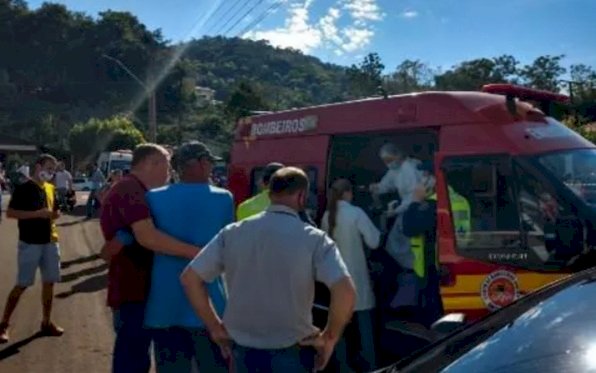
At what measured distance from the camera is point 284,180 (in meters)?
4.11

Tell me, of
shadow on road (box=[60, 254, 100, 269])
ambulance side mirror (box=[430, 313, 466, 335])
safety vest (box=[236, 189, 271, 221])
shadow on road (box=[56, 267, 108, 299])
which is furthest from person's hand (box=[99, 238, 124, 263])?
shadow on road (box=[60, 254, 100, 269])

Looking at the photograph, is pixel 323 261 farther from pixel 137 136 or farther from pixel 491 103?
pixel 137 136

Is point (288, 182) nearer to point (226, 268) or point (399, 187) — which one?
point (226, 268)

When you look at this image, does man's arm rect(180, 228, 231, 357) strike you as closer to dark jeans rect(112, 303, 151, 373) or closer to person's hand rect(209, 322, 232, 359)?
person's hand rect(209, 322, 232, 359)

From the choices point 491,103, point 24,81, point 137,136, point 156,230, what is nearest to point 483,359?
point 156,230

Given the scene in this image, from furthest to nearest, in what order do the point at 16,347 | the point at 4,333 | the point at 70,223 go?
the point at 70,223
the point at 4,333
the point at 16,347

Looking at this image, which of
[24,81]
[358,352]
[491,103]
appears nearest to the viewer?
[491,103]

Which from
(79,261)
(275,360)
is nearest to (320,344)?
(275,360)

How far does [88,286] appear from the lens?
459 inches

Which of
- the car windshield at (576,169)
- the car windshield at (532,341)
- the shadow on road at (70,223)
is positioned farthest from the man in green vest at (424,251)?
the shadow on road at (70,223)

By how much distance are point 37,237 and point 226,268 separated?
187 inches

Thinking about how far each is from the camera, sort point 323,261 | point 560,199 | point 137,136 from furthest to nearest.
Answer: point 137,136 → point 560,199 → point 323,261

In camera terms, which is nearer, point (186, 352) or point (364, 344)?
point (186, 352)

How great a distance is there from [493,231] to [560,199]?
506mm
